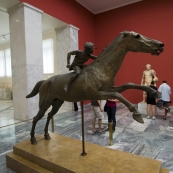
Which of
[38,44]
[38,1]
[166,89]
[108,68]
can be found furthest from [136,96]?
[108,68]

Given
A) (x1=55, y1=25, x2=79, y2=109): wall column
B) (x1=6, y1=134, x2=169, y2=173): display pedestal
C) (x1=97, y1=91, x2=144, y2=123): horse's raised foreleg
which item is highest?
(x1=55, y1=25, x2=79, y2=109): wall column

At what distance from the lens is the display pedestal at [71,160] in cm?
196

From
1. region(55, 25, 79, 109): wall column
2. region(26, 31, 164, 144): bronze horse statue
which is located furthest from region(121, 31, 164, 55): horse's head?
region(55, 25, 79, 109): wall column

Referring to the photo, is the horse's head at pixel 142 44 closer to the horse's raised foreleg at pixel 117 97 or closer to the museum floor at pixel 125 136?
the horse's raised foreleg at pixel 117 97

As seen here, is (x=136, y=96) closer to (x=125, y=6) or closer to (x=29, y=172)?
(x=125, y=6)

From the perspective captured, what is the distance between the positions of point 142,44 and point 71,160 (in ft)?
5.95

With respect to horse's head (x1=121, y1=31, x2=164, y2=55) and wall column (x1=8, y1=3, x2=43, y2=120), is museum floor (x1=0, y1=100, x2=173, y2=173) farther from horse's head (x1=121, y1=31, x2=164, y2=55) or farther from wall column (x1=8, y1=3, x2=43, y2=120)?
horse's head (x1=121, y1=31, x2=164, y2=55)

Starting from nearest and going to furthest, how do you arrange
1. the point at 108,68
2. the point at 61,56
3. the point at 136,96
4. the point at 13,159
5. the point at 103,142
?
the point at 108,68, the point at 13,159, the point at 103,142, the point at 61,56, the point at 136,96

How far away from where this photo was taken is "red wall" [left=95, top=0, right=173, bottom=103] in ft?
25.7

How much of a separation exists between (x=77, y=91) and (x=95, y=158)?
1.04 metres

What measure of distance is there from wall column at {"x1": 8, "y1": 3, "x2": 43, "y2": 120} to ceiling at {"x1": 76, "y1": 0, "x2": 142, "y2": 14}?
3778 mm

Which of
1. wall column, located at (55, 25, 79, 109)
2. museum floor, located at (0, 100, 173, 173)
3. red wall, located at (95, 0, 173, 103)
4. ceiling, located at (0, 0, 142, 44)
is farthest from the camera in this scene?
red wall, located at (95, 0, 173, 103)

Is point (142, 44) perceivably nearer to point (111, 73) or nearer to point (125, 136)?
point (111, 73)

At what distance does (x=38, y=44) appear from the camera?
5844 mm
